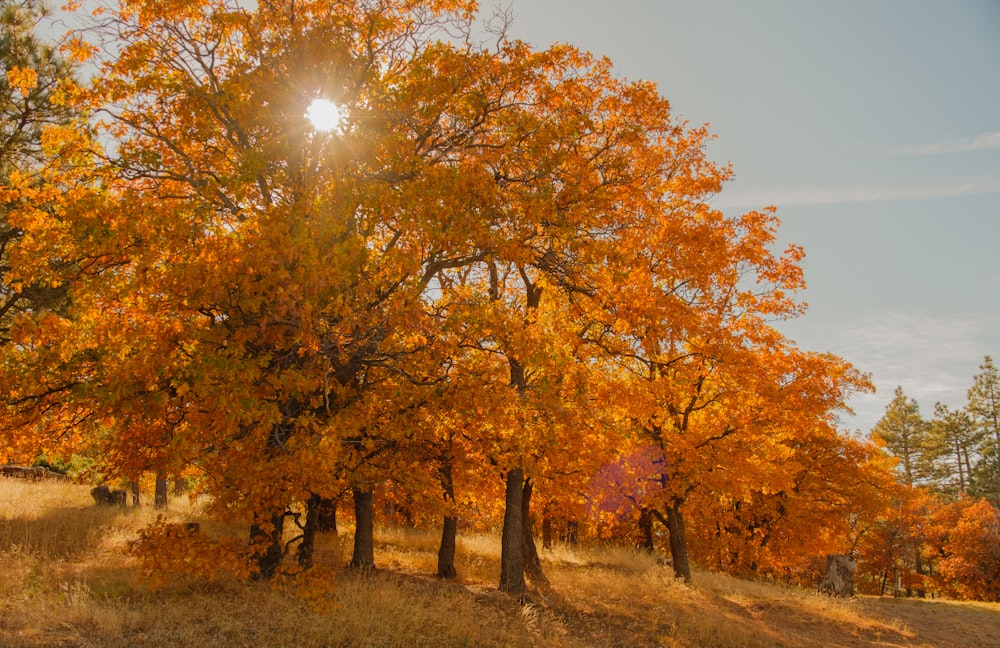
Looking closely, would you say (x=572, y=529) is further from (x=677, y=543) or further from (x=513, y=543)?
(x=513, y=543)

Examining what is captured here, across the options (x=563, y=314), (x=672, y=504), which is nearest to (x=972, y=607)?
(x=672, y=504)

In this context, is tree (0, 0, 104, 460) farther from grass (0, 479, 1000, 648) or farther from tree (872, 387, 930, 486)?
tree (872, 387, 930, 486)

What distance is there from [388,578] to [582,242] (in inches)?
362

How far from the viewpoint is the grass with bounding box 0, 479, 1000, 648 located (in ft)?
29.2

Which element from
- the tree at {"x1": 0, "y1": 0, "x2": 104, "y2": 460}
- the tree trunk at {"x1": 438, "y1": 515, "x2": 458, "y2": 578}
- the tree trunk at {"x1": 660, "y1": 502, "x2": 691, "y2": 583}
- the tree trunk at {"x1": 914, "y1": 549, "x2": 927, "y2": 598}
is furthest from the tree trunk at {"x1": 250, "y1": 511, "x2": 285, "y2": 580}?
the tree trunk at {"x1": 914, "y1": 549, "x2": 927, "y2": 598}

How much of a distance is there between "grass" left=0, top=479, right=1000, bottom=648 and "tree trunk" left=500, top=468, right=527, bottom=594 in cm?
51

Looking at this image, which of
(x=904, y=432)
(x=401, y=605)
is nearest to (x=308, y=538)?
(x=401, y=605)

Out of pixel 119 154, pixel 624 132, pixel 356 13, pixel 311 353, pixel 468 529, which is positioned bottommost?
pixel 468 529

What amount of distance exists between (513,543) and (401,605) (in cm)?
492

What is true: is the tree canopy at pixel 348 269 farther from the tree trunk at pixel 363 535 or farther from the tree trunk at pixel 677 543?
the tree trunk at pixel 677 543

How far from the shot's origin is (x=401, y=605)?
11.0 metres

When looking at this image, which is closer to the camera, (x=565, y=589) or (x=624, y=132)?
(x=624, y=132)

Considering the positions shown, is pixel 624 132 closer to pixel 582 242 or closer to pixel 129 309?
pixel 582 242

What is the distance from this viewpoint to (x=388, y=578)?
1434 centimetres
